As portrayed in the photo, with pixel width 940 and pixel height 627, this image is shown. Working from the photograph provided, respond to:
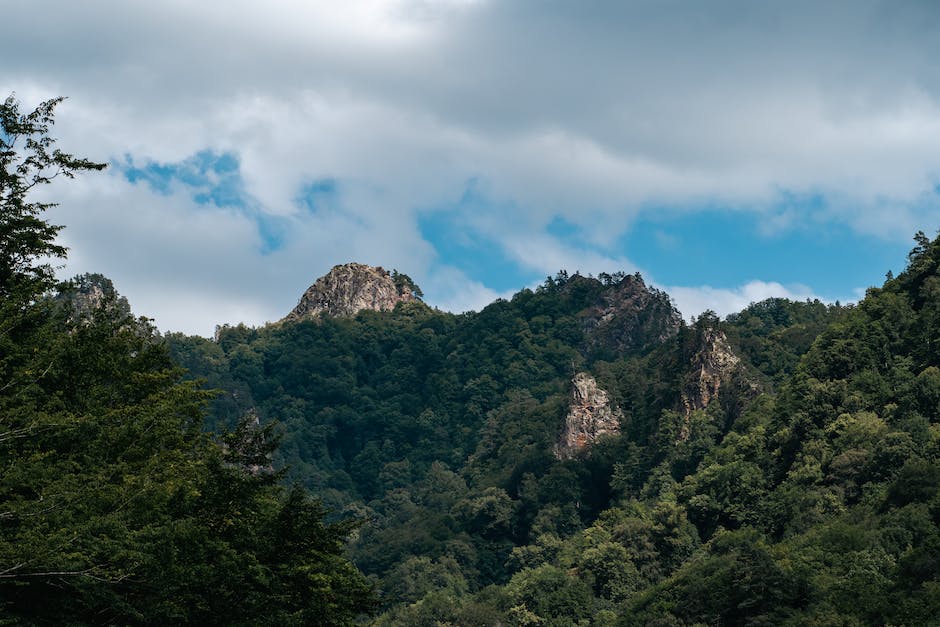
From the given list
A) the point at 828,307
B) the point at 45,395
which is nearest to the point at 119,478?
the point at 45,395

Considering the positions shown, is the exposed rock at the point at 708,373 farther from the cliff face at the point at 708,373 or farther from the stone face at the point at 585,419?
the stone face at the point at 585,419

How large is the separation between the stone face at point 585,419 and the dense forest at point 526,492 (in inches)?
13.2

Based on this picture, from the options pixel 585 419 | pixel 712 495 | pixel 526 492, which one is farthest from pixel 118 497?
pixel 585 419

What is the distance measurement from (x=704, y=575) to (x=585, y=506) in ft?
164

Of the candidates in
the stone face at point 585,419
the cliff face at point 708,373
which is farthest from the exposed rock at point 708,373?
the stone face at point 585,419

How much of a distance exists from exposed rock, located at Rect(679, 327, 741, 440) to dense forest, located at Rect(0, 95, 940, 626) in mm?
307

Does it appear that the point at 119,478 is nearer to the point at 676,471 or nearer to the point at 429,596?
the point at 429,596

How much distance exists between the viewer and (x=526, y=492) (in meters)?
147

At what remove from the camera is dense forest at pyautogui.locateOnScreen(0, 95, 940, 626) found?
31047 millimetres

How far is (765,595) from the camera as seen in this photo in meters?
84.4

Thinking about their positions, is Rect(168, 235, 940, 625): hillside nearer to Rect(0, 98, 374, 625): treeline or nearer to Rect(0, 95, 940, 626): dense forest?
Rect(0, 95, 940, 626): dense forest

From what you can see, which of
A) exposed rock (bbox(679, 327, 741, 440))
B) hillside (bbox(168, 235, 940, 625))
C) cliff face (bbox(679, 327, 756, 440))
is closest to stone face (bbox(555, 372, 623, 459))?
hillside (bbox(168, 235, 940, 625))

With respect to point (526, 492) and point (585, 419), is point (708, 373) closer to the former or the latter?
point (585, 419)

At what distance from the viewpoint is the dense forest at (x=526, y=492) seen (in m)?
31.0
